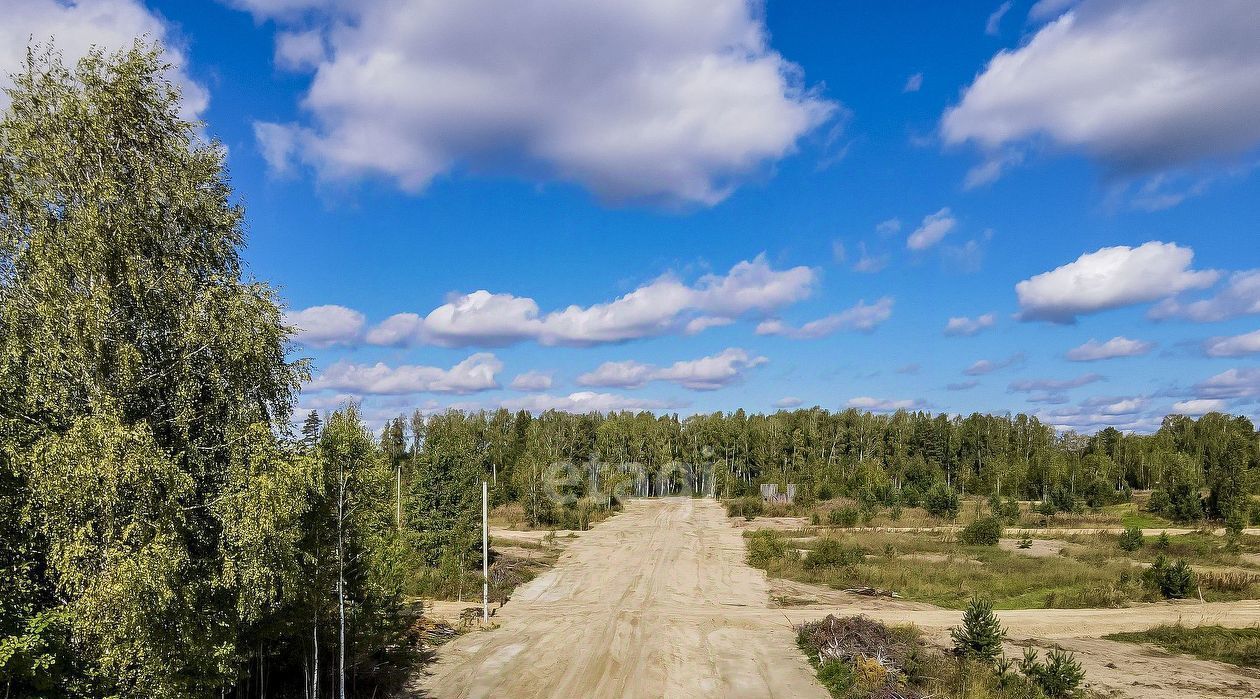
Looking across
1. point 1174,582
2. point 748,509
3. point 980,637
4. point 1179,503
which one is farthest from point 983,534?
point 980,637

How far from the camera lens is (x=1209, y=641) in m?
24.0

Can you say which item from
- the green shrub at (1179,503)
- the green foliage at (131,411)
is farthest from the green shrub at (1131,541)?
the green foliage at (131,411)

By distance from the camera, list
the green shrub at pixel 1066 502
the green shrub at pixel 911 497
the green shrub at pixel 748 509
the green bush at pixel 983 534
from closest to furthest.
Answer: the green bush at pixel 983 534
the green shrub at pixel 1066 502
the green shrub at pixel 911 497
the green shrub at pixel 748 509

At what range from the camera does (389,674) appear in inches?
815

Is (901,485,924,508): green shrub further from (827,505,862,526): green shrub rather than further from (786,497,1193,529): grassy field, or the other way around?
(827,505,862,526): green shrub

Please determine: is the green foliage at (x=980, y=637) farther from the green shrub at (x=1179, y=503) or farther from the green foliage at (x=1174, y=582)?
the green shrub at (x=1179, y=503)

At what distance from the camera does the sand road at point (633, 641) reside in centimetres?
2022

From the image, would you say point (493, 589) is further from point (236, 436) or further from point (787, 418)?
point (787, 418)

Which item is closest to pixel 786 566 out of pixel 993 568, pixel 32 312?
pixel 993 568

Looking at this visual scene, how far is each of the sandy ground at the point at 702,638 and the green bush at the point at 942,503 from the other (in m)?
33.8

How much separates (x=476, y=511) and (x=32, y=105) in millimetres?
27492

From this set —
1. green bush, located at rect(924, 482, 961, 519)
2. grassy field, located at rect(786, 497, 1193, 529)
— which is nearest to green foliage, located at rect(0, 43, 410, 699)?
grassy field, located at rect(786, 497, 1193, 529)

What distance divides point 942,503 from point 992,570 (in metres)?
28.6

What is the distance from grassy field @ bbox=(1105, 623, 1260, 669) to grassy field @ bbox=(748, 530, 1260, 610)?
501cm
